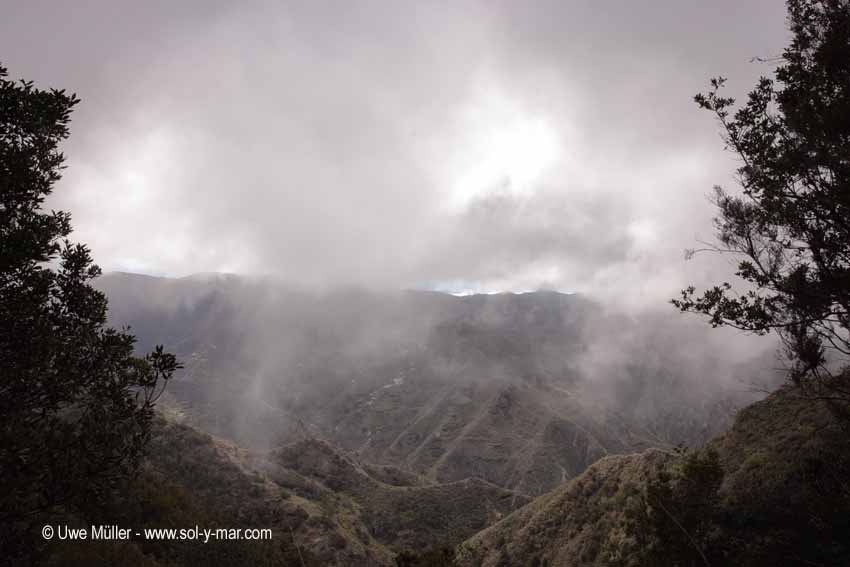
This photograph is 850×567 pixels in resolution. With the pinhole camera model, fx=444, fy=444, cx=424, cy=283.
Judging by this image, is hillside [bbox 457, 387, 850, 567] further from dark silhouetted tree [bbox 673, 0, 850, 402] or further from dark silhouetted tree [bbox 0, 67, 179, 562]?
dark silhouetted tree [bbox 0, 67, 179, 562]

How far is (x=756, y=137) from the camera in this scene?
14094mm

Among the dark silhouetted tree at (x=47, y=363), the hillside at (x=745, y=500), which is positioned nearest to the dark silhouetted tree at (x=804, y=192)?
the hillside at (x=745, y=500)

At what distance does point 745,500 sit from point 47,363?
29773 millimetres

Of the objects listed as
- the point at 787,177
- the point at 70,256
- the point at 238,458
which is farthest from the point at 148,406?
the point at 238,458

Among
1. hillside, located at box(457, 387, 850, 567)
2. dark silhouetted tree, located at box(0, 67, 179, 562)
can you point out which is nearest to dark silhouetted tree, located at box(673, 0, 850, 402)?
hillside, located at box(457, 387, 850, 567)

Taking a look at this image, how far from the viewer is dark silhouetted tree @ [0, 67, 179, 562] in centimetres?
837

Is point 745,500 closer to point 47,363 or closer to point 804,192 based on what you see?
point 804,192

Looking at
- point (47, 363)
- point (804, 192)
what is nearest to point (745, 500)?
point (804, 192)

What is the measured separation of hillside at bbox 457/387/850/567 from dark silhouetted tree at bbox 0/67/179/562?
16856 mm

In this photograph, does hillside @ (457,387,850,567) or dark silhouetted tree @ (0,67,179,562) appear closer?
dark silhouetted tree @ (0,67,179,562)

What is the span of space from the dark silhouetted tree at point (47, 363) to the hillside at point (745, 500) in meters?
16.9

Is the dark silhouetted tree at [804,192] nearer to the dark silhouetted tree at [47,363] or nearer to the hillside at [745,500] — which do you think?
the hillside at [745,500]

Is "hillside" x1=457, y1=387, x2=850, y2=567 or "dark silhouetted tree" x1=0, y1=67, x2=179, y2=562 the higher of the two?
"dark silhouetted tree" x1=0, y1=67, x2=179, y2=562

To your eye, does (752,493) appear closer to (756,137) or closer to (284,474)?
(756,137)
